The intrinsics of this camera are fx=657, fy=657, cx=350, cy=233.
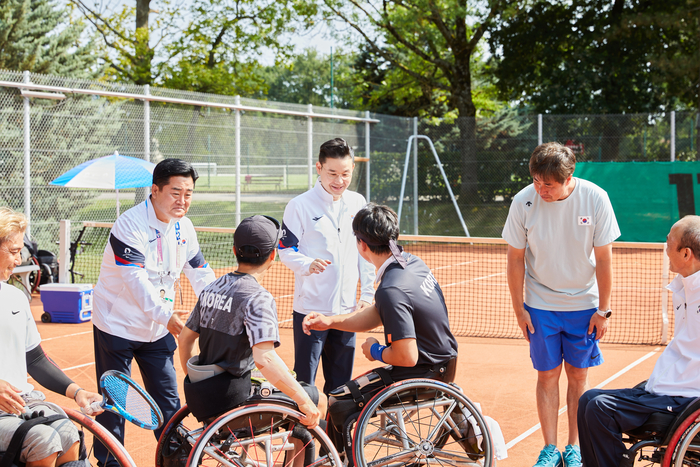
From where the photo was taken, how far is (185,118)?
11375 mm

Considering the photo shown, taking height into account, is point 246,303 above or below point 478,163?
below

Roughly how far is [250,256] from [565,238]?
1854 mm

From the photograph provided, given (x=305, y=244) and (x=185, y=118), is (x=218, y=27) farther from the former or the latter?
(x=305, y=244)

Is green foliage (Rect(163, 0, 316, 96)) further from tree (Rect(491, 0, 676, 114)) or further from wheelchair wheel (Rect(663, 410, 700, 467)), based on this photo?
wheelchair wheel (Rect(663, 410, 700, 467))

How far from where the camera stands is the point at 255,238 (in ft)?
9.25

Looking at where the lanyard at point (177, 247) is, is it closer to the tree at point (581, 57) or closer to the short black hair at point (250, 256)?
the short black hair at point (250, 256)

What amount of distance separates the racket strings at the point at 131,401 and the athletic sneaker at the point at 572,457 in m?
2.17

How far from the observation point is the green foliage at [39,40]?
15219 millimetres

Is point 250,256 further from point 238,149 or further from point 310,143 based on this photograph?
point 310,143

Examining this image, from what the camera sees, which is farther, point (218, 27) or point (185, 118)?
point (218, 27)

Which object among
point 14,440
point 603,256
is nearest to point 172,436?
point 14,440

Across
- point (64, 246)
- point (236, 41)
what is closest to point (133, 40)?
point (236, 41)

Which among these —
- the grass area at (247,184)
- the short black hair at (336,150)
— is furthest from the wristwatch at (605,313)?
the grass area at (247,184)

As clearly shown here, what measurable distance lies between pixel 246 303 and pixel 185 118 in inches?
365
